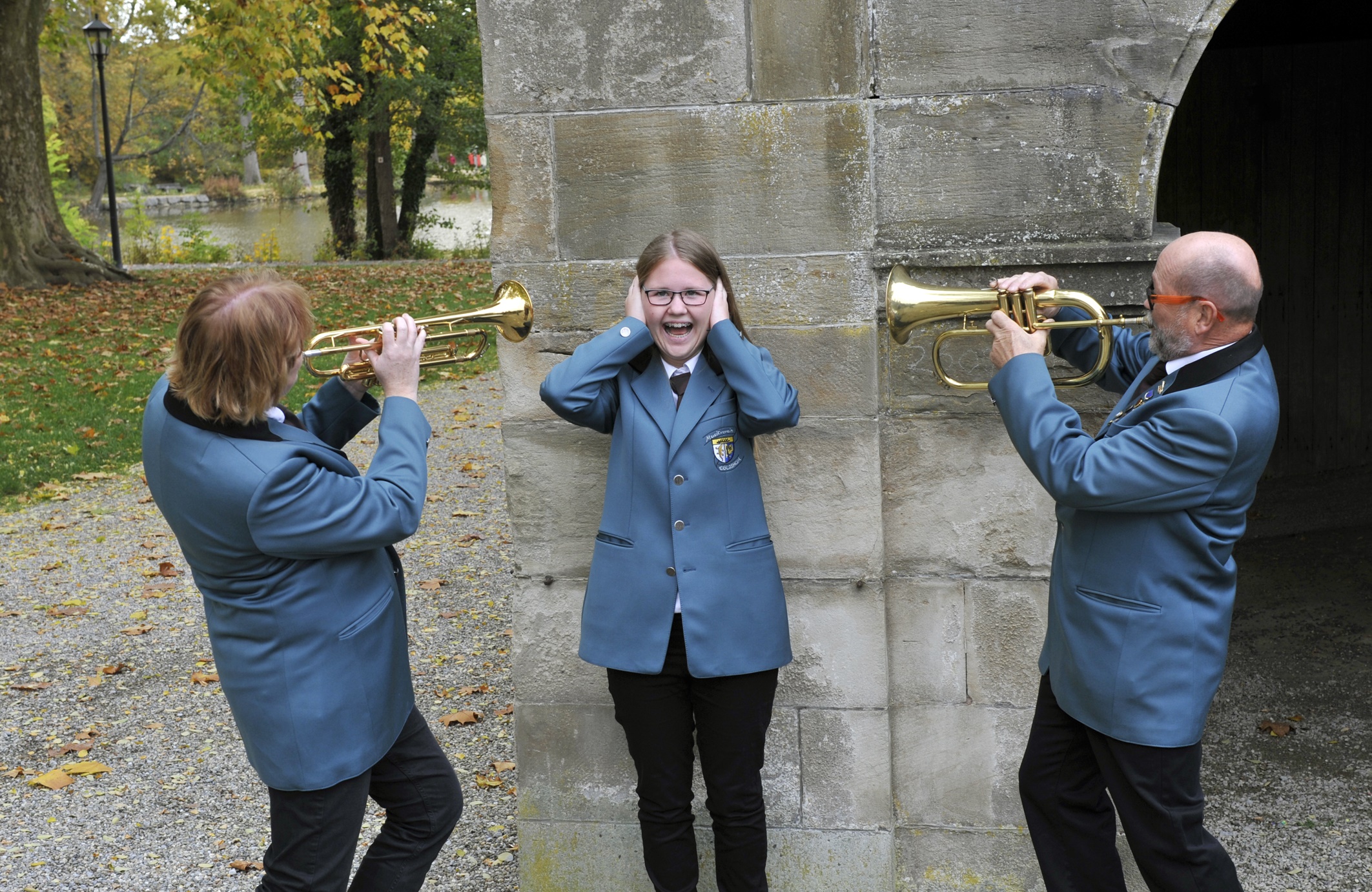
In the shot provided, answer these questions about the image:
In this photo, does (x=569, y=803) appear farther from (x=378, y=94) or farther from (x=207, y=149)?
(x=207, y=149)

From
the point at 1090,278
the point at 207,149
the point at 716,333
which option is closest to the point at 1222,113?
the point at 1090,278

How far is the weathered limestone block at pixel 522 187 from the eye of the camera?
3.33 meters

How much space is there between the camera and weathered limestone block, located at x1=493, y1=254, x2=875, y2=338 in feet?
11.0

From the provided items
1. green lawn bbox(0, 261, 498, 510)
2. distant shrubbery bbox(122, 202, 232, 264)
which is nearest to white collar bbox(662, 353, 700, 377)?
green lawn bbox(0, 261, 498, 510)

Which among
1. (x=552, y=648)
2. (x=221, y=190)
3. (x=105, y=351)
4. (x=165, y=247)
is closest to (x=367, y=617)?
(x=552, y=648)

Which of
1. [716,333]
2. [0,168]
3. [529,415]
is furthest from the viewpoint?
[0,168]

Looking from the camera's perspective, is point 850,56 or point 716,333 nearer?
point 716,333

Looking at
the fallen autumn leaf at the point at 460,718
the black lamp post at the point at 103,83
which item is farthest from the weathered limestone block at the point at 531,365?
the black lamp post at the point at 103,83

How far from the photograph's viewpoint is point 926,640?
11.7ft

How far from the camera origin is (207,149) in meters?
49.0

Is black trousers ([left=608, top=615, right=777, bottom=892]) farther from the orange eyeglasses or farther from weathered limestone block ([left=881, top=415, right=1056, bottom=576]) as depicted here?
the orange eyeglasses

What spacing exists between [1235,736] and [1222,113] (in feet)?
13.9

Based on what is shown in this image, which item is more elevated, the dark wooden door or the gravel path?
the dark wooden door

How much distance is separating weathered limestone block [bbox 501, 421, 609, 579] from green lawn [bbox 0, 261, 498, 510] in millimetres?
6122
